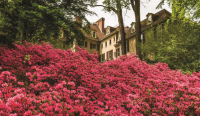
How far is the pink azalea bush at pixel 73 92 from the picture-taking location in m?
2.96

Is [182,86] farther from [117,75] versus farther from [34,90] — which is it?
[34,90]

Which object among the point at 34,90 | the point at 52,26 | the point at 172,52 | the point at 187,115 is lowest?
the point at 187,115

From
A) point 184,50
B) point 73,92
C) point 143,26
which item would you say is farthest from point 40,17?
point 143,26

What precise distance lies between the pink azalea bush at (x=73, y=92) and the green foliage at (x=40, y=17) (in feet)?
11.8

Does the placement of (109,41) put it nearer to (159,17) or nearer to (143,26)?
(143,26)

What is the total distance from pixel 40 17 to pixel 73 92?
371 inches

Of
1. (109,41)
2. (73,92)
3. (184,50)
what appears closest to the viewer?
(73,92)

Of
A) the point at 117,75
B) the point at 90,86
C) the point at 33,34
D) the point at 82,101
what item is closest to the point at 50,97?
the point at 82,101

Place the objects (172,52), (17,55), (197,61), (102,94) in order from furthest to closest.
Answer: (172,52)
(197,61)
(17,55)
(102,94)

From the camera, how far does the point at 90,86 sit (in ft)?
15.1

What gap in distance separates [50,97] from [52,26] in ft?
34.0

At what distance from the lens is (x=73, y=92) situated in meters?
3.54

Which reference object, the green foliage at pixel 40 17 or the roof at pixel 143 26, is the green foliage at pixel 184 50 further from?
the roof at pixel 143 26

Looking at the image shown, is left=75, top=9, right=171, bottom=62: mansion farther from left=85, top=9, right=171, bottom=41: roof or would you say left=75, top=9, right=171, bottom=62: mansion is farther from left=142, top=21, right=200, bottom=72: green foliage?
left=142, top=21, right=200, bottom=72: green foliage
